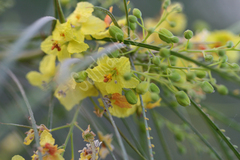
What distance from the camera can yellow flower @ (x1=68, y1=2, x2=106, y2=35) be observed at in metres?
0.50

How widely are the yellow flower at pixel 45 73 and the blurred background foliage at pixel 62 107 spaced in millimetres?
30

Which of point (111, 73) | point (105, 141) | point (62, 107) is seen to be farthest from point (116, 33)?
point (62, 107)

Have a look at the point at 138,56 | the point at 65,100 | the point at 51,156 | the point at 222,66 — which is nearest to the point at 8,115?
the point at 65,100

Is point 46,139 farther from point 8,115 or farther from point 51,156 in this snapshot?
point 8,115

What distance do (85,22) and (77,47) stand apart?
8 centimetres

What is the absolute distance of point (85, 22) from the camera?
0.50 metres

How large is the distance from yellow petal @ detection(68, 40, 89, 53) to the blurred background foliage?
0.46 feet

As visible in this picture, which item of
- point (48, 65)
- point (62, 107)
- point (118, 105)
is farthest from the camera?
point (62, 107)

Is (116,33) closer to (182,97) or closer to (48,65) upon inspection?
(182,97)

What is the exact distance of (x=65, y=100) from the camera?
0.55m

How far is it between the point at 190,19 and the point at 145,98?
1.88 meters

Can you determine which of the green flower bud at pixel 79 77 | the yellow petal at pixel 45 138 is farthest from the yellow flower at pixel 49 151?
the green flower bud at pixel 79 77

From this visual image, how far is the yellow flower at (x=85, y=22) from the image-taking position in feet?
1.64

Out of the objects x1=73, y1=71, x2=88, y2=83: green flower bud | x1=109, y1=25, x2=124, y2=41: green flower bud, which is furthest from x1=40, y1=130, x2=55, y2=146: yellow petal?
x1=109, y1=25, x2=124, y2=41: green flower bud
